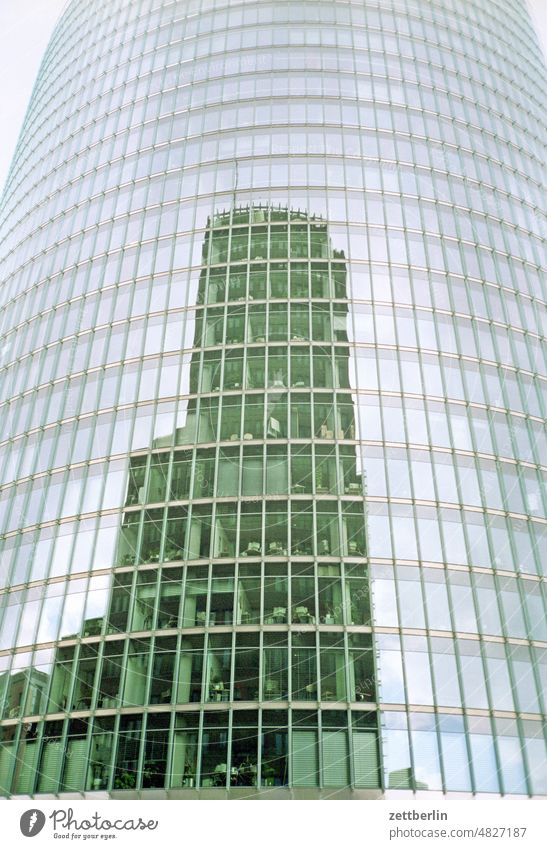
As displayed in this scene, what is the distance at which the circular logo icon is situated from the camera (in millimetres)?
30516

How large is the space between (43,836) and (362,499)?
60.7 ft

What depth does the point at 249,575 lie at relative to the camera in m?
36.6

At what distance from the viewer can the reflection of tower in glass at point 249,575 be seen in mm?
33312

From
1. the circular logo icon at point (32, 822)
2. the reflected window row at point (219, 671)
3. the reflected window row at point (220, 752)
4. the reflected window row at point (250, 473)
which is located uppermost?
the reflected window row at point (250, 473)

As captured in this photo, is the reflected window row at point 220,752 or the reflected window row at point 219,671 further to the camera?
the reflected window row at point 219,671

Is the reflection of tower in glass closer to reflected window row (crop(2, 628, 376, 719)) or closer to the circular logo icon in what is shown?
reflected window row (crop(2, 628, 376, 719))

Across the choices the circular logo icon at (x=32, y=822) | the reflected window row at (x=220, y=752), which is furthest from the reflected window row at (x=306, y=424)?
the circular logo icon at (x=32, y=822)

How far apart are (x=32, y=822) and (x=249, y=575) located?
12.5 m

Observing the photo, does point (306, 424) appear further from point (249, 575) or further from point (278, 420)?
point (249, 575)

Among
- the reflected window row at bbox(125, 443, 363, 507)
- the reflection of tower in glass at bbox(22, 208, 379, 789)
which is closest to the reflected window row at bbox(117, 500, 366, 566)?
the reflection of tower in glass at bbox(22, 208, 379, 789)

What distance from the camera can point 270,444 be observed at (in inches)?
1560

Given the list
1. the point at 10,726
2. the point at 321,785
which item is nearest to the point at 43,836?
the point at 10,726

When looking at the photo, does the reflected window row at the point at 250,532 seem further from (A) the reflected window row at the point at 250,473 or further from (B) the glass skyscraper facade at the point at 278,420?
(A) the reflected window row at the point at 250,473

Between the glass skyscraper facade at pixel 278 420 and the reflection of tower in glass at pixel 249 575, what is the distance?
123mm
